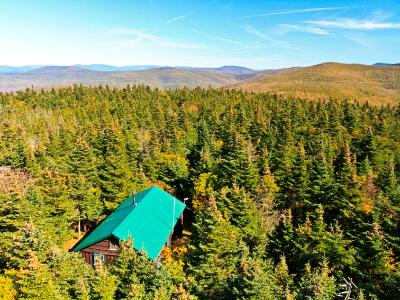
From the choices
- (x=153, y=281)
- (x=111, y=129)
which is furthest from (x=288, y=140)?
(x=153, y=281)

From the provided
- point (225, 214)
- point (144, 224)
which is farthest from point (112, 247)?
point (225, 214)

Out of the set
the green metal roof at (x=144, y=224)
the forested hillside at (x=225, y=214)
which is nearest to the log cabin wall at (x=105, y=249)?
the green metal roof at (x=144, y=224)

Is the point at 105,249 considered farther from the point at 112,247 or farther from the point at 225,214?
the point at 225,214

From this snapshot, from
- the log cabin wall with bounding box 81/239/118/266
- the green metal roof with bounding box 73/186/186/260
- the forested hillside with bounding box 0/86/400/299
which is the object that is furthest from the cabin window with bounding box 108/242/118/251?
the forested hillside with bounding box 0/86/400/299

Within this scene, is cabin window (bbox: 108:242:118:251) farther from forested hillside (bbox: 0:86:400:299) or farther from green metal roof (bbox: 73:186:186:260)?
forested hillside (bbox: 0:86:400:299)

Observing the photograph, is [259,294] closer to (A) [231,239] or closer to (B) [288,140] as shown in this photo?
(A) [231,239]

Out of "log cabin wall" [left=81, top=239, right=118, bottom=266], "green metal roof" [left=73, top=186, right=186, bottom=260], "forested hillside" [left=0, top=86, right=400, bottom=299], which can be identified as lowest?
"log cabin wall" [left=81, top=239, right=118, bottom=266]
